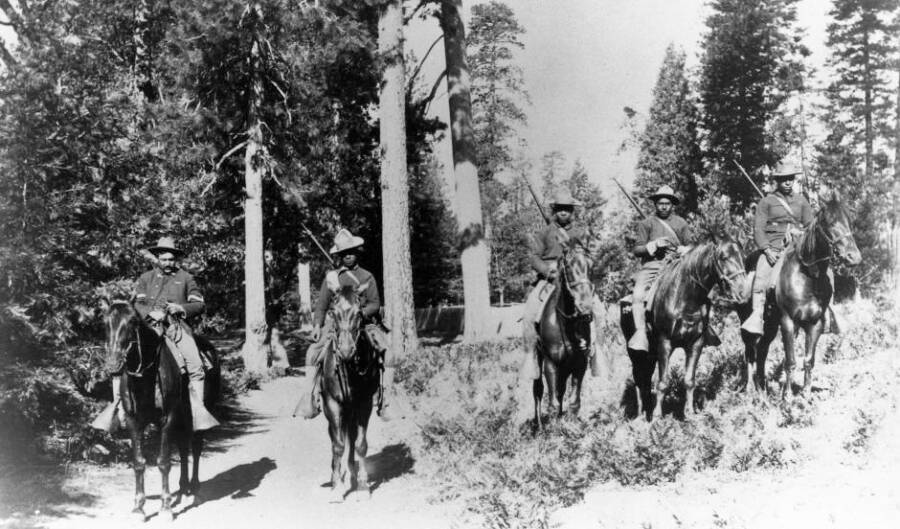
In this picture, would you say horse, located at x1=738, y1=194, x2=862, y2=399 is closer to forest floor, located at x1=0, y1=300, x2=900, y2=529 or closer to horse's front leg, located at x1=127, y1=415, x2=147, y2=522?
forest floor, located at x1=0, y1=300, x2=900, y2=529

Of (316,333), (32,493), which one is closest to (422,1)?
(316,333)

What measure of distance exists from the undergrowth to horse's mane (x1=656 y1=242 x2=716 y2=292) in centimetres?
172

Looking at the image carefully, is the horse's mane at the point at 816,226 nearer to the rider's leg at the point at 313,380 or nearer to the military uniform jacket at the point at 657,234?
the military uniform jacket at the point at 657,234

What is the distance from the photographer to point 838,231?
8523 mm

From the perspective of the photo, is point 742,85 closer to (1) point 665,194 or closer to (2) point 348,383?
(1) point 665,194

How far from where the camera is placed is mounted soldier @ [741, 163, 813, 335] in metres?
9.81

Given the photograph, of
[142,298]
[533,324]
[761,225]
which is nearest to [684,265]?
[761,225]

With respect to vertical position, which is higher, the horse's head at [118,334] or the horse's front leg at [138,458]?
the horse's head at [118,334]

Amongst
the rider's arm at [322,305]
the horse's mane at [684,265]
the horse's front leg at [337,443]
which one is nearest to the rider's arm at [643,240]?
the horse's mane at [684,265]

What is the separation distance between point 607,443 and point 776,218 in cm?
416

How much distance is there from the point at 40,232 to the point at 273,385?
36.2 ft

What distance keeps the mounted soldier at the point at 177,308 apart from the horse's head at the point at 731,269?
648 cm

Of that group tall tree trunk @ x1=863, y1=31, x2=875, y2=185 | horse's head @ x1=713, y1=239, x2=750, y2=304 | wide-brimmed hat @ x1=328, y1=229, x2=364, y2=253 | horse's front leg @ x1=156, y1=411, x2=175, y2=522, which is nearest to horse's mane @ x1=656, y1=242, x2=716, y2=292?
horse's head @ x1=713, y1=239, x2=750, y2=304

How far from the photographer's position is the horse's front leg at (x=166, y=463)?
326 inches
